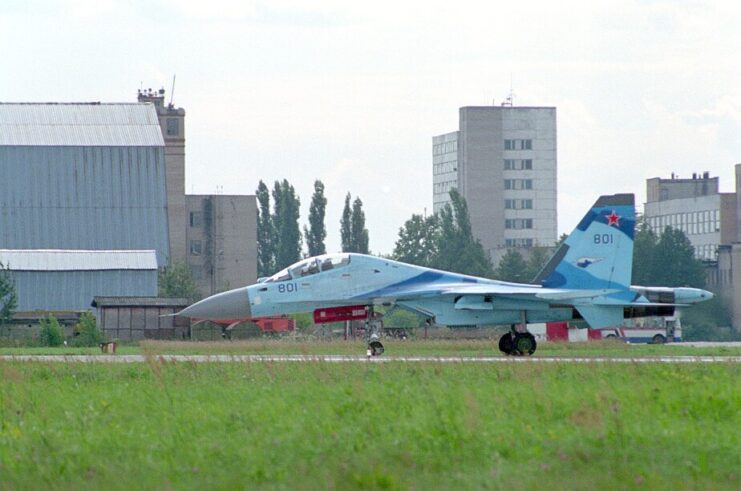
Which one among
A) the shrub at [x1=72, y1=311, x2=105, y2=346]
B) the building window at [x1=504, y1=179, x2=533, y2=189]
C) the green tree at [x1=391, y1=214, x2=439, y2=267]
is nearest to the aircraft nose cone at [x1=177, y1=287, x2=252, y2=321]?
the shrub at [x1=72, y1=311, x2=105, y2=346]

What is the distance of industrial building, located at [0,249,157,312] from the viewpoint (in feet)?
187

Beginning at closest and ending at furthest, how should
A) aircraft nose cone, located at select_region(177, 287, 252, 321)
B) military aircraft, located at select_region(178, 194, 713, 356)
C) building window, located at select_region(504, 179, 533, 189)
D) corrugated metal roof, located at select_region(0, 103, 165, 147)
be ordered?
military aircraft, located at select_region(178, 194, 713, 356) → aircraft nose cone, located at select_region(177, 287, 252, 321) → corrugated metal roof, located at select_region(0, 103, 165, 147) → building window, located at select_region(504, 179, 533, 189)

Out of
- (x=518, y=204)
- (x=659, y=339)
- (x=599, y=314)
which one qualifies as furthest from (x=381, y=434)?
(x=518, y=204)

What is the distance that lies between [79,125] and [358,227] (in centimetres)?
4047

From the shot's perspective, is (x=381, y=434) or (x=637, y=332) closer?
(x=381, y=434)

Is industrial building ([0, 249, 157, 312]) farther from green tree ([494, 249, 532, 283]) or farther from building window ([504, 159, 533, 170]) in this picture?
building window ([504, 159, 533, 170])

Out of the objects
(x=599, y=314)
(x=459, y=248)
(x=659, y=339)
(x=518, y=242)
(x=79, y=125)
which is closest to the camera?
(x=599, y=314)

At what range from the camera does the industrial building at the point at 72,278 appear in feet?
187

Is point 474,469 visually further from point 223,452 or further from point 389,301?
point 389,301

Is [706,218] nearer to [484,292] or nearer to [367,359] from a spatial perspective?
[484,292]

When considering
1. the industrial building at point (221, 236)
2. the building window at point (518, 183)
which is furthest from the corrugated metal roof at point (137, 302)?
the building window at point (518, 183)

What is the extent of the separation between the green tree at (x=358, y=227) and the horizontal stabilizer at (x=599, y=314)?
72543 millimetres

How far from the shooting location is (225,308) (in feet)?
95.0

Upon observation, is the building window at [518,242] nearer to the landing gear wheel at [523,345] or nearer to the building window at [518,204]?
the building window at [518,204]
